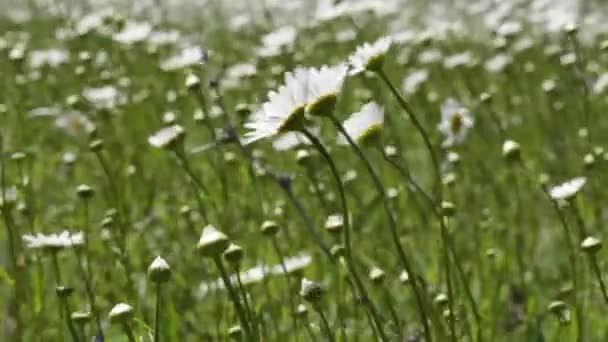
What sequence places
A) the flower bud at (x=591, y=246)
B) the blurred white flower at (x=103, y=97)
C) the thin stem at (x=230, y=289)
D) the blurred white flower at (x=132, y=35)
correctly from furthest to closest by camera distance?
1. the blurred white flower at (x=132, y=35)
2. the blurred white flower at (x=103, y=97)
3. the flower bud at (x=591, y=246)
4. the thin stem at (x=230, y=289)

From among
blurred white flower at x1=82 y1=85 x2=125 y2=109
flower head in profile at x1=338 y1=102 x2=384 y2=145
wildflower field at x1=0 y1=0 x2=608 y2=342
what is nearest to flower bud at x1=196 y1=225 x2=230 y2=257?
wildflower field at x1=0 y1=0 x2=608 y2=342

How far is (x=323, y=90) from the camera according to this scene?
4.83ft

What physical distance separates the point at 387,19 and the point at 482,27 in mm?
946

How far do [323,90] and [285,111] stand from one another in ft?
0.19

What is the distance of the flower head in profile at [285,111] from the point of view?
1.45 meters

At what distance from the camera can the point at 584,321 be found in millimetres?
2117

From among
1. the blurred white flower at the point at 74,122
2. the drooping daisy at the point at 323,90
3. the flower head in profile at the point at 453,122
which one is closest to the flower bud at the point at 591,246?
the drooping daisy at the point at 323,90

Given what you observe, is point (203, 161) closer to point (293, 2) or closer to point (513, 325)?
point (513, 325)

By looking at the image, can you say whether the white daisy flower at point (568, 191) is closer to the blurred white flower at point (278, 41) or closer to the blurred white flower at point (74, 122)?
the blurred white flower at point (278, 41)

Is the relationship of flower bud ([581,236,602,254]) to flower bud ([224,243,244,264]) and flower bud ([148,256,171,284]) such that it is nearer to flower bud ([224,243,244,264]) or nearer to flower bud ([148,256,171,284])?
flower bud ([224,243,244,264])

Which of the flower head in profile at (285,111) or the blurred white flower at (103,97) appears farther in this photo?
the blurred white flower at (103,97)

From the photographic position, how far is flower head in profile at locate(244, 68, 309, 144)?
145 centimetres

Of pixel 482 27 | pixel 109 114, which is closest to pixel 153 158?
pixel 109 114

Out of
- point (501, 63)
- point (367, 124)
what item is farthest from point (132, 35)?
point (367, 124)
